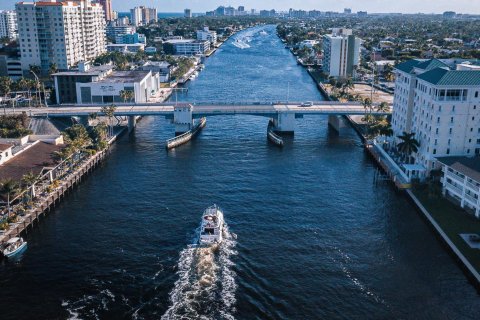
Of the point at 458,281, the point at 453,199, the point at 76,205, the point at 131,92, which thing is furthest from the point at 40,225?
the point at 131,92

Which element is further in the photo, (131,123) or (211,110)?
(131,123)

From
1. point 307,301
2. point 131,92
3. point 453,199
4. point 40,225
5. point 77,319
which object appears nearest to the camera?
point 77,319

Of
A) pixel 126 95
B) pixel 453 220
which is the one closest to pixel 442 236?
Result: pixel 453 220

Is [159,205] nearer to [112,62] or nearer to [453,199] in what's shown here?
[453,199]

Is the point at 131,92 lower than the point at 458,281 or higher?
higher

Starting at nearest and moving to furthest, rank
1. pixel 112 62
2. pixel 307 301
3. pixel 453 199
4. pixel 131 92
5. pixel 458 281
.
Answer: pixel 307 301 < pixel 458 281 < pixel 453 199 < pixel 131 92 < pixel 112 62

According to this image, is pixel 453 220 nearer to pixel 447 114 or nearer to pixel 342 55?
pixel 447 114

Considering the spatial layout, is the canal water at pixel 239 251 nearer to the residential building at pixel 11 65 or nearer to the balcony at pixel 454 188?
the balcony at pixel 454 188
